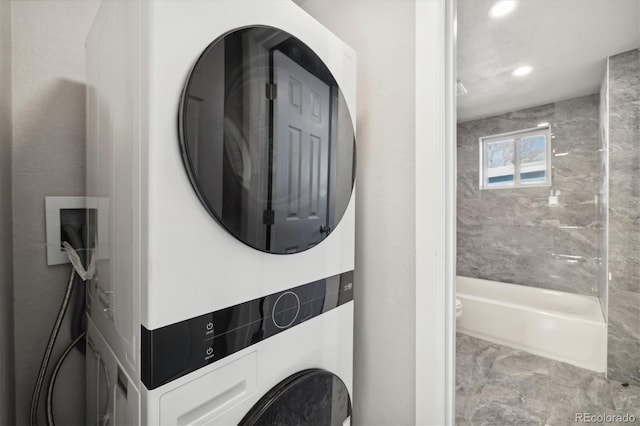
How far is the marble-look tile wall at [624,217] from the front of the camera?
57.7 inches

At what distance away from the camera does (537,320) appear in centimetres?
240

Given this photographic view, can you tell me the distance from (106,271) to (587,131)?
3.34m

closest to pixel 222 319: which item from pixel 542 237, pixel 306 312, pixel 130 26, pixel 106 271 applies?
pixel 306 312

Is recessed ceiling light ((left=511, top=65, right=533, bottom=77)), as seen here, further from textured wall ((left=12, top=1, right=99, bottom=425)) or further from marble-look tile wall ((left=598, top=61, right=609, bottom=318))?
textured wall ((left=12, top=1, right=99, bottom=425))

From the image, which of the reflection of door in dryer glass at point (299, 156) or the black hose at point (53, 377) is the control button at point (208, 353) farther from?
the black hose at point (53, 377)

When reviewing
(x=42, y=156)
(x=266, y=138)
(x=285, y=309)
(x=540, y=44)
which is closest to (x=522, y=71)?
(x=540, y=44)

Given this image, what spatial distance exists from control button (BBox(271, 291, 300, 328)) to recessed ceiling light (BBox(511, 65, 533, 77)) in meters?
2.22

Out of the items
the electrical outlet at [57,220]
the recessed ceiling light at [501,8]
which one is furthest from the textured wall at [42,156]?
the recessed ceiling light at [501,8]

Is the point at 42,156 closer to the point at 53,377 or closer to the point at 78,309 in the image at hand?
the point at 78,309

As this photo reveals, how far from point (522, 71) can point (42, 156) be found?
2.70 m

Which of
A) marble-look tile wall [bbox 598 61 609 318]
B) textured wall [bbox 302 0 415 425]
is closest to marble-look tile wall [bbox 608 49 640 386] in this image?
marble-look tile wall [bbox 598 61 609 318]

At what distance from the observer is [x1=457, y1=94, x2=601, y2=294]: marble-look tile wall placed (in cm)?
234

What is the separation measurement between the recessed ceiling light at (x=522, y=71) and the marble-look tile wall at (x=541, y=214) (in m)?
0.45

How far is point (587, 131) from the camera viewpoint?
2330mm
